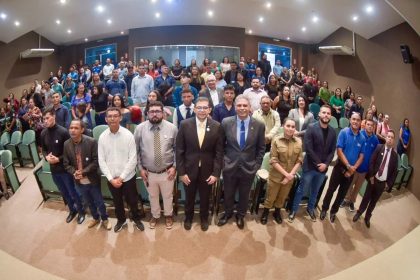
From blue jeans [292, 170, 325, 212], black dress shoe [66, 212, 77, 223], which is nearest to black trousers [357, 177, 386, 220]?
blue jeans [292, 170, 325, 212]

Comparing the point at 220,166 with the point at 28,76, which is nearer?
the point at 220,166

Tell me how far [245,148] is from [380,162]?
160 centimetres

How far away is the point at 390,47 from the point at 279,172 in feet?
5.91

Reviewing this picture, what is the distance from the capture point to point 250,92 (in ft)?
13.0

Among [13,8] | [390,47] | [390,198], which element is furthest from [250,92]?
[13,8]

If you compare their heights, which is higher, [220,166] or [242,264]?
[220,166]

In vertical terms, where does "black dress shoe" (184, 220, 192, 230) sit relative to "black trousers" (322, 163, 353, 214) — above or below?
below

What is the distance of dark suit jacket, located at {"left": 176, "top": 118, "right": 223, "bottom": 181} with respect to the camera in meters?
2.58

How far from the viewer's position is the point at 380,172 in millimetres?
2914

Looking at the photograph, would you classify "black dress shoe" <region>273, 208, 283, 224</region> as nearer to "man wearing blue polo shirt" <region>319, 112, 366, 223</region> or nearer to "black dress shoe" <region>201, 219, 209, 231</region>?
"man wearing blue polo shirt" <region>319, 112, 366, 223</region>

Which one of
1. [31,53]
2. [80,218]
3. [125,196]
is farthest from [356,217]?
[31,53]

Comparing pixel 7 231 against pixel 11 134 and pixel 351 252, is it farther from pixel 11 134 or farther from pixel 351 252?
pixel 351 252

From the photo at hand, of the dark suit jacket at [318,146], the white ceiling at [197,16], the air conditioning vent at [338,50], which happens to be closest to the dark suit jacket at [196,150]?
the dark suit jacket at [318,146]

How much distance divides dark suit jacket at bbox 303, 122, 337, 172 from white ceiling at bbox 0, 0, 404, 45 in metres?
1.17
